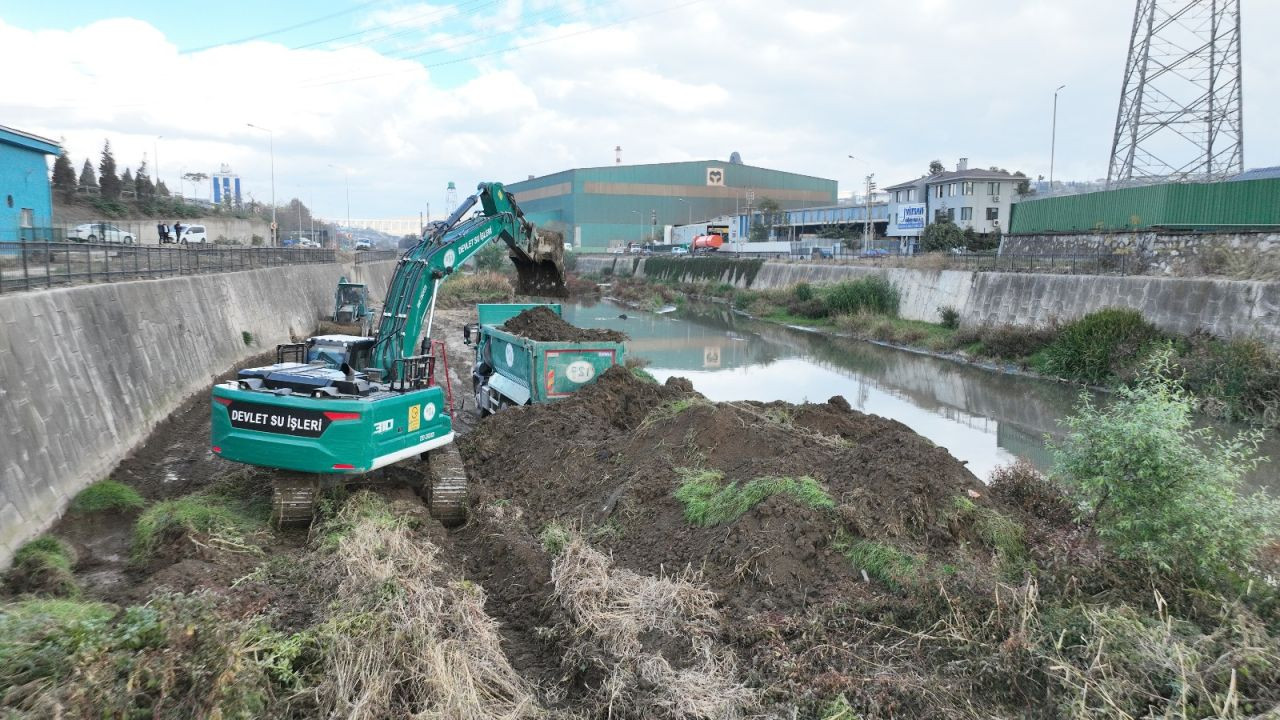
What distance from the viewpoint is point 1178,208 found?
89.6ft

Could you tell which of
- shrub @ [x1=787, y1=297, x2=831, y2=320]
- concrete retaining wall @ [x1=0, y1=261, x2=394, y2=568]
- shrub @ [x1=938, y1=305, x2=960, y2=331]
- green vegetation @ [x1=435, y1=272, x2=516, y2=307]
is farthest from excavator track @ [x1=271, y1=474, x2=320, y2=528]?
green vegetation @ [x1=435, y1=272, x2=516, y2=307]

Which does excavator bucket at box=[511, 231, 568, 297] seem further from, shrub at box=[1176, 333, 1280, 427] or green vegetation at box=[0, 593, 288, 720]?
shrub at box=[1176, 333, 1280, 427]

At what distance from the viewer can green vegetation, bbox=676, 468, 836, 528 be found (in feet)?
25.2

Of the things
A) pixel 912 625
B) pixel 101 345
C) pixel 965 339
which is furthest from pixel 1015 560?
pixel 965 339

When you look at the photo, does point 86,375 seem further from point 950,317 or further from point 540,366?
point 950,317

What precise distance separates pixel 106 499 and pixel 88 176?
5918cm

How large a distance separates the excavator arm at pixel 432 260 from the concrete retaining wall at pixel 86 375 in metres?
3.56

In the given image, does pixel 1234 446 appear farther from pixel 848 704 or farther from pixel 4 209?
pixel 4 209

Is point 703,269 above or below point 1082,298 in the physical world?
above

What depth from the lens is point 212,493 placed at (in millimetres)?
9562

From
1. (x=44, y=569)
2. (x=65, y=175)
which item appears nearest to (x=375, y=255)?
(x=65, y=175)

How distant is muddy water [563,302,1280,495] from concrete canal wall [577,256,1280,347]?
3.06 meters

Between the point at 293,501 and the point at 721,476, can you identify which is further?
the point at 721,476

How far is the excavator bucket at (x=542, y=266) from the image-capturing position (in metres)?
16.1
